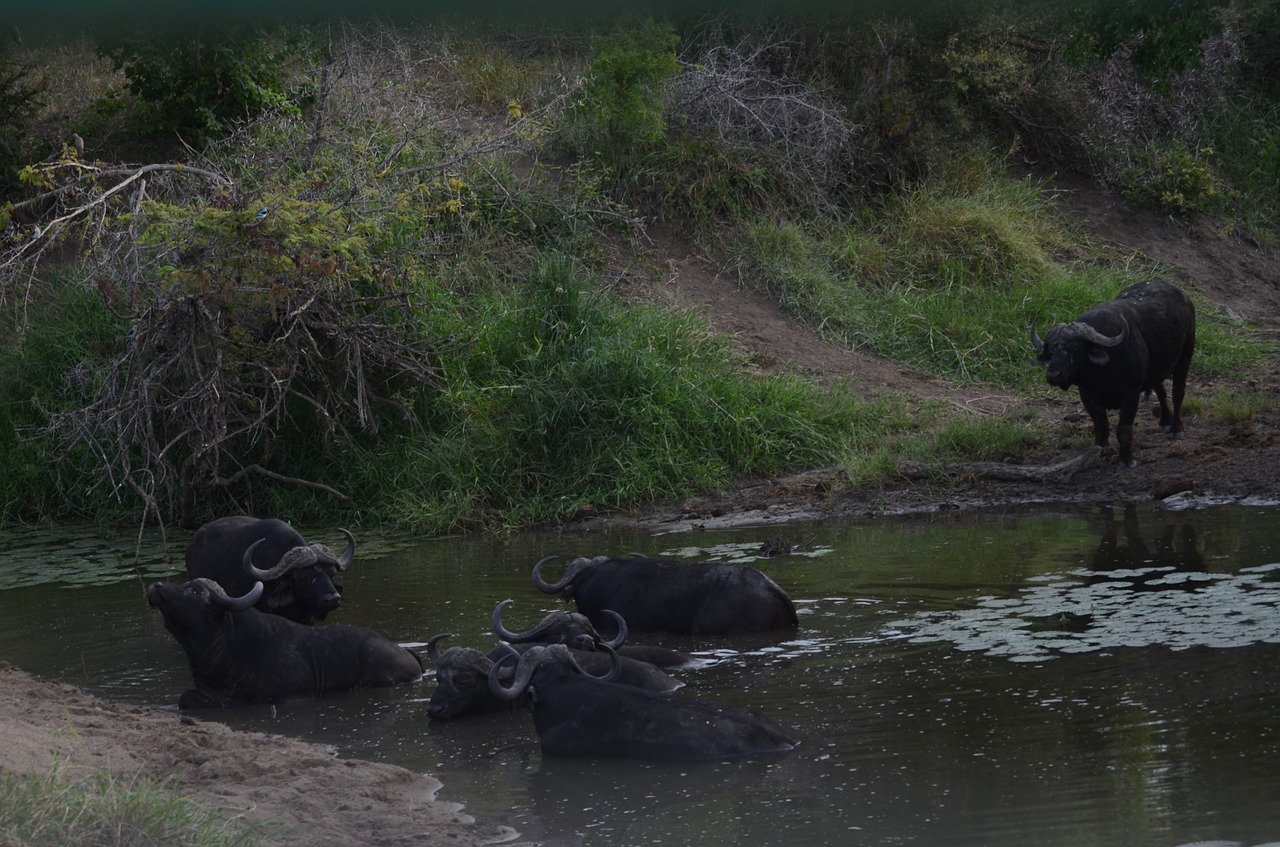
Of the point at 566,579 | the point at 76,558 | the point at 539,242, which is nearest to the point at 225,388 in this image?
the point at 76,558

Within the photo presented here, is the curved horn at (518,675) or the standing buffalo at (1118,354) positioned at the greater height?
the standing buffalo at (1118,354)

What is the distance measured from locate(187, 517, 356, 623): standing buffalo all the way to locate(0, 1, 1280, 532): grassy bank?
6.00 feet

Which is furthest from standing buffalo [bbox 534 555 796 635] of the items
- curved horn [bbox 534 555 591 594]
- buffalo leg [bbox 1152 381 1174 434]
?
buffalo leg [bbox 1152 381 1174 434]

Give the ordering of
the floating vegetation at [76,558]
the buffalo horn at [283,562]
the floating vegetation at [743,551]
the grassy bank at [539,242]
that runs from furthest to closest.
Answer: the grassy bank at [539,242], the floating vegetation at [76,558], the floating vegetation at [743,551], the buffalo horn at [283,562]

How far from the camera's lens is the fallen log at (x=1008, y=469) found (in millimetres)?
A: 10883

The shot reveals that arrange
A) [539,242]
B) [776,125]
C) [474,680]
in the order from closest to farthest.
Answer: [474,680]
[539,242]
[776,125]

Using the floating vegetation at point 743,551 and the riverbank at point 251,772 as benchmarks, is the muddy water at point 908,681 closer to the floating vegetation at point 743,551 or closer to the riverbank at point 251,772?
the floating vegetation at point 743,551

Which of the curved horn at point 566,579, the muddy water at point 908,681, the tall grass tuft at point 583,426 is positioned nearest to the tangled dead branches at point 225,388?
the tall grass tuft at point 583,426

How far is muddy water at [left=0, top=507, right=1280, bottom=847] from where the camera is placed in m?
4.62

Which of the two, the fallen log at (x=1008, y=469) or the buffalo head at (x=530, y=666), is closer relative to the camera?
the buffalo head at (x=530, y=666)

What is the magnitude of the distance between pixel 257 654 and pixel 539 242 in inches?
352

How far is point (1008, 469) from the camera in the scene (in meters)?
11.0

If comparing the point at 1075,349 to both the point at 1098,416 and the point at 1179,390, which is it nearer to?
the point at 1098,416

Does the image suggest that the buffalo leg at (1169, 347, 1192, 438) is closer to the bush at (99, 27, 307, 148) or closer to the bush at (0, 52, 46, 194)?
the bush at (99, 27, 307, 148)
